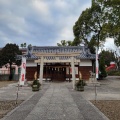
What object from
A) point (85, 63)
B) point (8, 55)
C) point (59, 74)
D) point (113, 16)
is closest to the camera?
point (113, 16)

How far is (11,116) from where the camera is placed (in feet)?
27.7

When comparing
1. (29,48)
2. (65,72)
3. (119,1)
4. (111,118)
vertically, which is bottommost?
(111,118)

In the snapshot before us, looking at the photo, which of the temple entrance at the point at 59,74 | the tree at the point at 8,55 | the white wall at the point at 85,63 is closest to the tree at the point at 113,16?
the white wall at the point at 85,63

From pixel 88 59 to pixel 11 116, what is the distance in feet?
86.2

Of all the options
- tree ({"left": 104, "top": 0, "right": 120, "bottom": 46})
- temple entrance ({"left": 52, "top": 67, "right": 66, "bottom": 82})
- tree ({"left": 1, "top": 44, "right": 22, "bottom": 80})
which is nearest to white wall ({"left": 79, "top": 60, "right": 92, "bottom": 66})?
temple entrance ({"left": 52, "top": 67, "right": 66, "bottom": 82})

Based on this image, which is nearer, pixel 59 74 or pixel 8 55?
pixel 59 74

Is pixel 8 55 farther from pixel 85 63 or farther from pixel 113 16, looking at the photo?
pixel 113 16

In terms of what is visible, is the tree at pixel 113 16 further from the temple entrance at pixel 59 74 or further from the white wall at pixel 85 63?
the temple entrance at pixel 59 74

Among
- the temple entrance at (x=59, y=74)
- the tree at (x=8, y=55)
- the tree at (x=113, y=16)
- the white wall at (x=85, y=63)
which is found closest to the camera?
the tree at (x=113, y=16)

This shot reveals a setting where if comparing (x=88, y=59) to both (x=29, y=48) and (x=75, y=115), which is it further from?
(x=75, y=115)

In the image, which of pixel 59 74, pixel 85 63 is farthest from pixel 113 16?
pixel 59 74

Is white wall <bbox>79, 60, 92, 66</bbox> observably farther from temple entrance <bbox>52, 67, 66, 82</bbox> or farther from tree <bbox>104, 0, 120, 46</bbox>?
tree <bbox>104, 0, 120, 46</bbox>

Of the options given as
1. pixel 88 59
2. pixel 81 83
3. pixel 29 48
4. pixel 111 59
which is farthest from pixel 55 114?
pixel 111 59

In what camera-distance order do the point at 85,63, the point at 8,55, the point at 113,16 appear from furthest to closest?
the point at 8,55, the point at 85,63, the point at 113,16
